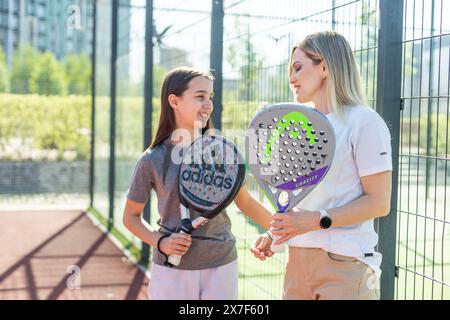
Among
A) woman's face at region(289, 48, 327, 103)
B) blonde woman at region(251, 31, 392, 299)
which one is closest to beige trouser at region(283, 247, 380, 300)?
blonde woman at region(251, 31, 392, 299)

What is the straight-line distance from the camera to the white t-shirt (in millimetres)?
1843

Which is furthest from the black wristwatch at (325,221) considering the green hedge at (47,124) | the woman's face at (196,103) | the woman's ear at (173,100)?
the green hedge at (47,124)

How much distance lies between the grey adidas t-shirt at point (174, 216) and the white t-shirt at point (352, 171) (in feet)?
1.38

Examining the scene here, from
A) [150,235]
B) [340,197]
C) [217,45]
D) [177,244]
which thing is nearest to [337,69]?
[340,197]

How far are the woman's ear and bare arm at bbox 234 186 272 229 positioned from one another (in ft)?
1.27

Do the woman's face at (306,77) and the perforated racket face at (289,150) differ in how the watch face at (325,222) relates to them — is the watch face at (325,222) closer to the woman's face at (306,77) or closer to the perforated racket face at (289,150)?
the perforated racket face at (289,150)

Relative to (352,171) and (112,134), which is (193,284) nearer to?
(352,171)

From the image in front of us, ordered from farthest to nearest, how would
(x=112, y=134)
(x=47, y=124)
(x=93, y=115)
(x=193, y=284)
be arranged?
(x=47, y=124), (x=93, y=115), (x=112, y=134), (x=193, y=284)

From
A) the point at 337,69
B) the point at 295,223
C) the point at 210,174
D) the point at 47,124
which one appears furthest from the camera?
the point at 47,124

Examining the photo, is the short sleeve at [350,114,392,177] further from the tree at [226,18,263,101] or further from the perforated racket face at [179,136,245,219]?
the tree at [226,18,263,101]

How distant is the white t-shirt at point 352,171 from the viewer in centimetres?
184

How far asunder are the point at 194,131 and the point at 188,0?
2639 mm

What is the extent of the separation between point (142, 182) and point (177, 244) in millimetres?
306

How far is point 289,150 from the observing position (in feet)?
5.97
